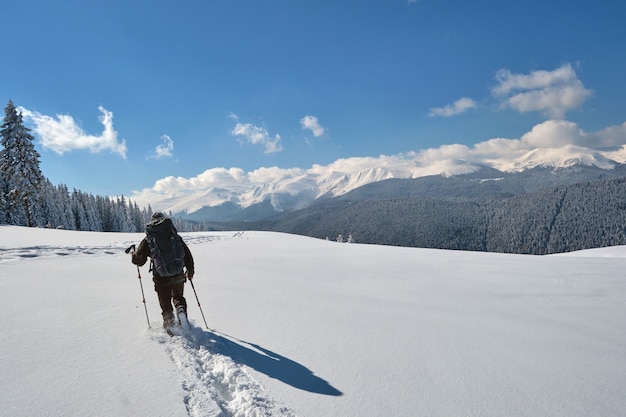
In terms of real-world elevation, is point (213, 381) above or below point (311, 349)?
above

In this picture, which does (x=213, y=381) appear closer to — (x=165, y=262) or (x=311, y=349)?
(x=311, y=349)

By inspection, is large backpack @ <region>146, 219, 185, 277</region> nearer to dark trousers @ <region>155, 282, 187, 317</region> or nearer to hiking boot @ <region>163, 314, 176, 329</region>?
dark trousers @ <region>155, 282, 187, 317</region>

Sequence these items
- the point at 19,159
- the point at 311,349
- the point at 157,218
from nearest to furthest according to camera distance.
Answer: the point at 311,349, the point at 157,218, the point at 19,159

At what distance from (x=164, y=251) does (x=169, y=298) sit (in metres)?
0.87

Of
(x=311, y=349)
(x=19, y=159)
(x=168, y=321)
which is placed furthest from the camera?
(x=19, y=159)

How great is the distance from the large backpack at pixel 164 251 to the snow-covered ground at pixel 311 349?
1011 millimetres

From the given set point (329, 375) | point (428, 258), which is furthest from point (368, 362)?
point (428, 258)

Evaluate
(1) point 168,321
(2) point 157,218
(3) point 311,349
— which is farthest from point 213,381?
(2) point 157,218

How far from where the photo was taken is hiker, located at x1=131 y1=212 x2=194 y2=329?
5.39m

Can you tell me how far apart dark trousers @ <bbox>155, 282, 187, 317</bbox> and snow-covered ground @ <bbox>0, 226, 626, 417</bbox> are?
376mm

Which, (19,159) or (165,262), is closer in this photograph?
(165,262)

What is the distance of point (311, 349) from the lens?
4645mm

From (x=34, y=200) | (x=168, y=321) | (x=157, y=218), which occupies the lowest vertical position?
(x=168, y=321)

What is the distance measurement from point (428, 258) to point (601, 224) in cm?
24560
